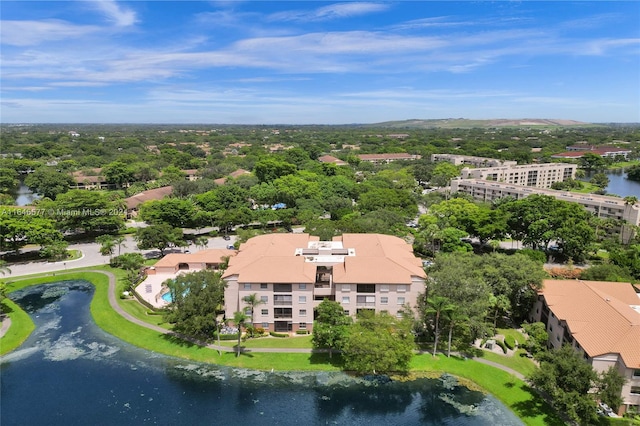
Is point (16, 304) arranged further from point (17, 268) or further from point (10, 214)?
point (10, 214)

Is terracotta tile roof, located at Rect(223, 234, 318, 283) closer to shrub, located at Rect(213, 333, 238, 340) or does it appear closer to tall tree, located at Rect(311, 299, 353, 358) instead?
tall tree, located at Rect(311, 299, 353, 358)

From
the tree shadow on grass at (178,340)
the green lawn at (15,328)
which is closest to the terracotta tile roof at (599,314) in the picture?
the tree shadow on grass at (178,340)

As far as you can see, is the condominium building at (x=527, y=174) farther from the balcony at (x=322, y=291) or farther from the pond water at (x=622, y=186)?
the balcony at (x=322, y=291)

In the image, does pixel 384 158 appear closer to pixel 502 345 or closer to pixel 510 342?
pixel 510 342

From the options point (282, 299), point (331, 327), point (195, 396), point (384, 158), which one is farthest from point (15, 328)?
point (384, 158)

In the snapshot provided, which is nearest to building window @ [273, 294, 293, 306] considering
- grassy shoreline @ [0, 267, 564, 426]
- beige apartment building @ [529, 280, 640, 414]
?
grassy shoreline @ [0, 267, 564, 426]

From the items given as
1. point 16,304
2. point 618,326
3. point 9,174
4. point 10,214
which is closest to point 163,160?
point 9,174
